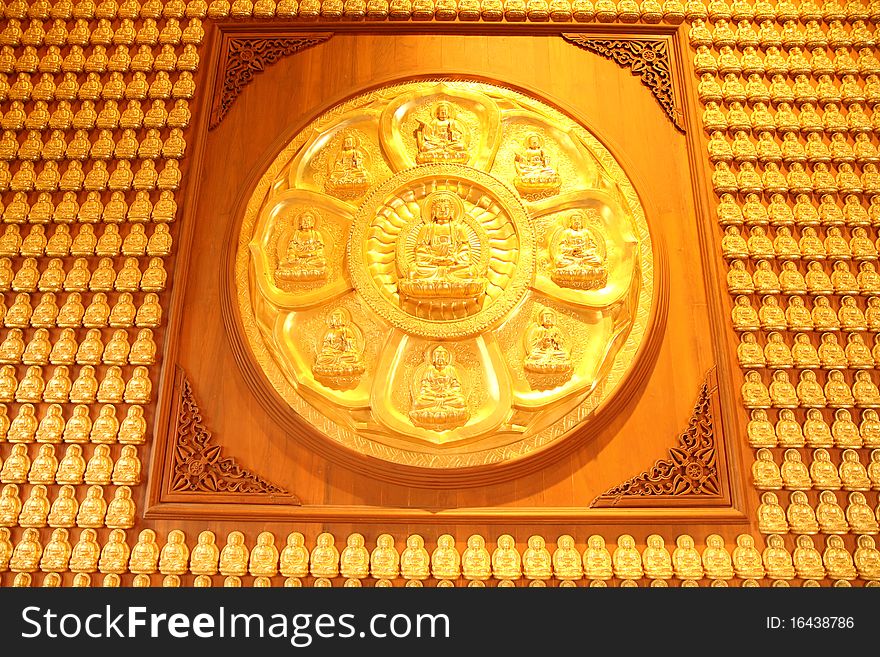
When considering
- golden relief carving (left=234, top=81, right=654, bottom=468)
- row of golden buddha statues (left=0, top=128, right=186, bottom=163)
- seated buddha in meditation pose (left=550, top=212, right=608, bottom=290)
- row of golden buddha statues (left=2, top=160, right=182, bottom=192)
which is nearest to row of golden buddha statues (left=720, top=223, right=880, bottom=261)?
row of golden buddha statues (left=2, top=160, right=182, bottom=192)

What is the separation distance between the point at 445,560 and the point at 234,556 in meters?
1.32

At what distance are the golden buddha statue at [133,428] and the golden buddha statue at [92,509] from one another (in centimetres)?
35

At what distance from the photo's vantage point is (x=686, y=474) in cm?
421

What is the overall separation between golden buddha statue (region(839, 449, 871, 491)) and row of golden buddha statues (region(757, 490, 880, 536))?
5 cm

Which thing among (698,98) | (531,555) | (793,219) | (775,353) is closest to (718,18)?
(698,98)

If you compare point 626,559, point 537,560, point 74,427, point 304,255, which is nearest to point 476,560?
point 537,560

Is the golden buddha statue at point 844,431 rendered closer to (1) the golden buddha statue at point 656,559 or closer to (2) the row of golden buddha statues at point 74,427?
(1) the golden buddha statue at point 656,559

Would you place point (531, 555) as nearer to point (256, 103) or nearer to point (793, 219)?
point (793, 219)

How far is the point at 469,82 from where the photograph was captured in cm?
515

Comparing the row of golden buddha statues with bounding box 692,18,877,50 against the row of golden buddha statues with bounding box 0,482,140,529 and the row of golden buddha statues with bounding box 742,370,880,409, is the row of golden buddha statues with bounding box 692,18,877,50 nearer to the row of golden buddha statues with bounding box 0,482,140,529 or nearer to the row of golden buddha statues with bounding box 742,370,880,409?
the row of golden buddha statues with bounding box 742,370,880,409

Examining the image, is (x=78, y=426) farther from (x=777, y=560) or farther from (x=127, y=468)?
(x=777, y=560)

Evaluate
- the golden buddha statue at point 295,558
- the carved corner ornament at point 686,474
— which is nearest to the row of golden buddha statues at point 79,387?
the golden buddha statue at point 295,558

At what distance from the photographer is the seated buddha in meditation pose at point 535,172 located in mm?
4859
